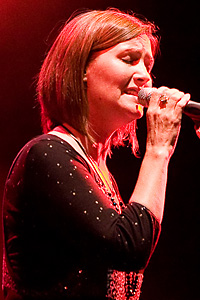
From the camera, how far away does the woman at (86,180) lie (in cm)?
106

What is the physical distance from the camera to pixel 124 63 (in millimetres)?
1312

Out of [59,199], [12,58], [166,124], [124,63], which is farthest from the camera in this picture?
[12,58]

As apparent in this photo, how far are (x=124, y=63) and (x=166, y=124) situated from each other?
0.75 feet

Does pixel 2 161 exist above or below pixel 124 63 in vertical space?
below

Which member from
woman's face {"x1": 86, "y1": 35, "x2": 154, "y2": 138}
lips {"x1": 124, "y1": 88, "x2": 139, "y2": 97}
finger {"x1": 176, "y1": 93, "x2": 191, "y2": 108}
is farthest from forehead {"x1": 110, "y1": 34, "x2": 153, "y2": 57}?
finger {"x1": 176, "y1": 93, "x2": 191, "y2": 108}

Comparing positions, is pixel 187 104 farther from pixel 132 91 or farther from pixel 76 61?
pixel 76 61

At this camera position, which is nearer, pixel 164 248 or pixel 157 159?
pixel 157 159

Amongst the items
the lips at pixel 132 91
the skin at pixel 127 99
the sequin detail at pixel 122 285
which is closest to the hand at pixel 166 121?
the skin at pixel 127 99

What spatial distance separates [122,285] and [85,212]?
0.84 ft

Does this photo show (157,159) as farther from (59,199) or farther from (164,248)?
(164,248)

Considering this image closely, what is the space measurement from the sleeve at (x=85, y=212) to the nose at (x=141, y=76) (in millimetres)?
336

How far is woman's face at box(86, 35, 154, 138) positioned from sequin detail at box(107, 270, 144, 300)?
1.30 ft

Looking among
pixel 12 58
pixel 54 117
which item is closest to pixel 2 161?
pixel 12 58

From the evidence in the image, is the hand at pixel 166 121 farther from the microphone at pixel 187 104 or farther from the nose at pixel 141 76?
the nose at pixel 141 76
